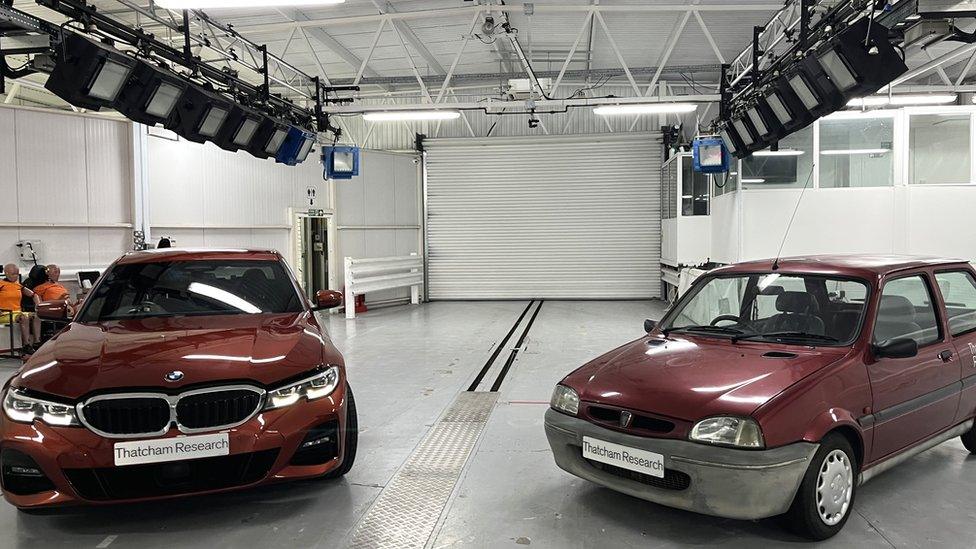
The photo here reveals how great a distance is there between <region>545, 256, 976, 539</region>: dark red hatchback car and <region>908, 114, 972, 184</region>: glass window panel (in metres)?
6.01

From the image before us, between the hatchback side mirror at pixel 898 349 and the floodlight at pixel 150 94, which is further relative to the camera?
the floodlight at pixel 150 94

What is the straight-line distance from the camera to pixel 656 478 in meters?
2.90

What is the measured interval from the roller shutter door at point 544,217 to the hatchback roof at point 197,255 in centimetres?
1140

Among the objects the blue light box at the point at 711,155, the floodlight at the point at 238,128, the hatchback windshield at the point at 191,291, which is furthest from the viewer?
the blue light box at the point at 711,155

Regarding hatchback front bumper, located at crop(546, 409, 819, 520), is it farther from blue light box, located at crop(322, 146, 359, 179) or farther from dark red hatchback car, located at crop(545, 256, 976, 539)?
blue light box, located at crop(322, 146, 359, 179)

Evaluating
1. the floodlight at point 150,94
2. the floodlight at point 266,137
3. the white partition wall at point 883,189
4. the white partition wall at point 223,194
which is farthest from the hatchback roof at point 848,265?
the white partition wall at point 223,194

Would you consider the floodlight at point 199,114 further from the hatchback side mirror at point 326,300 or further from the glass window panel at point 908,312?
the glass window panel at point 908,312

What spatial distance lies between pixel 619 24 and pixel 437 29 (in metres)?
2.97

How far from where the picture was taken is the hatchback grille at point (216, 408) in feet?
9.53

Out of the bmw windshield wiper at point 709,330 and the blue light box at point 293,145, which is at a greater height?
the blue light box at point 293,145

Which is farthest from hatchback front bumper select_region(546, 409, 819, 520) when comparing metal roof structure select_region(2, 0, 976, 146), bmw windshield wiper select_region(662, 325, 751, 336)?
metal roof structure select_region(2, 0, 976, 146)

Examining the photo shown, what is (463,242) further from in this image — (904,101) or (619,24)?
(904,101)

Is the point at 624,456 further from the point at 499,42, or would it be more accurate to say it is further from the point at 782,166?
the point at 499,42

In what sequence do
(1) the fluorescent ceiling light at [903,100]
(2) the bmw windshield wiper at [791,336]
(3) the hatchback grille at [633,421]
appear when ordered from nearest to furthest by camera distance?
(3) the hatchback grille at [633,421]
(2) the bmw windshield wiper at [791,336]
(1) the fluorescent ceiling light at [903,100]
